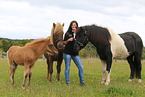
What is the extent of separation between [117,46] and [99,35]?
3.30 ft

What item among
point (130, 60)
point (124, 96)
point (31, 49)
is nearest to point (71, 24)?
point (31, 49)

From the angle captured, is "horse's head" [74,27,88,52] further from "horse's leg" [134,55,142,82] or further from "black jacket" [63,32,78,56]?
"horse's leg" [134,55,142,82]

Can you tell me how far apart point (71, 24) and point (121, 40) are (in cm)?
249

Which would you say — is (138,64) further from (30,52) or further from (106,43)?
(30,52)

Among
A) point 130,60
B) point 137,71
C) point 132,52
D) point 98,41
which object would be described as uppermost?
point 98,41

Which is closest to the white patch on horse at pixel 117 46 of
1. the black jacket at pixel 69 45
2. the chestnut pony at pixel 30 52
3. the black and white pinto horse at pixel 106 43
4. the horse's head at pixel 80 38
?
the black and white pinto horse at pixel 106 43

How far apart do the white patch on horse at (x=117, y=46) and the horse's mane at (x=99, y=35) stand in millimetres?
266

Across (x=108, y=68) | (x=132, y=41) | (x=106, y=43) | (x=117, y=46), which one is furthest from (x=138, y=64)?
(x=106, y=43)

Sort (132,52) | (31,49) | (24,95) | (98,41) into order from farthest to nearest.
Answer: (132,52)
(98,41)
(31,49)
(24,95)

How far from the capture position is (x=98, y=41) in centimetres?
629

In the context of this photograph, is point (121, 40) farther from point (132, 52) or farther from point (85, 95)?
point (85, 95)

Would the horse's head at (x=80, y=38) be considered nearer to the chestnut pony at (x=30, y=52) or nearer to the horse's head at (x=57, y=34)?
the horse's head at (x=57, y=34)

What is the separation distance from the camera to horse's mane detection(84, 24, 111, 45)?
6.23 m

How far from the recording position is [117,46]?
260 inches
